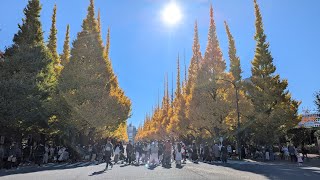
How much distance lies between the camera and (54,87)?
26.0 m

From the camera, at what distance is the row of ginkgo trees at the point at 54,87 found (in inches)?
818

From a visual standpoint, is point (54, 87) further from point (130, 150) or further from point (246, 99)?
point (246, 99)

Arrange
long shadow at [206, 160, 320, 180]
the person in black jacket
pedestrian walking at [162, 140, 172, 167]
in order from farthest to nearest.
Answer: the person in black jacket → pedestrian walking at [162, 140, 172, 167] → long shadow at [206, 160, 320, 180]

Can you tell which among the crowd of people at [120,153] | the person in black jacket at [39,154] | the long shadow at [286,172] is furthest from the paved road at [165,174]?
the person in black jacket at [39,154]

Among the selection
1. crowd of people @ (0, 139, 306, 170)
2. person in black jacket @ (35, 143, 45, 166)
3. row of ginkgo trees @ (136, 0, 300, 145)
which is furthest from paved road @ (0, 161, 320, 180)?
row of ginkgo trees @ (136, 0, 300, 145)

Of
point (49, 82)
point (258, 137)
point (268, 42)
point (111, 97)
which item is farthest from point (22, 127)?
point (268, 42)

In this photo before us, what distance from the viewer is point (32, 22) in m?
24.0

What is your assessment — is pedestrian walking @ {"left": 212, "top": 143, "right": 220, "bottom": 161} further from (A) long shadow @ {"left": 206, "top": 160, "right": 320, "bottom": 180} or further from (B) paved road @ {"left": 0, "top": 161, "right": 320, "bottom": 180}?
(B) paved road @ {"left": 0, "top": 161, "right": 320, "bottom": 180}

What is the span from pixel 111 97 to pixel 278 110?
14.7 meters

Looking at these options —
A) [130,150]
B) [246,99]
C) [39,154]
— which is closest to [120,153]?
[130,150]

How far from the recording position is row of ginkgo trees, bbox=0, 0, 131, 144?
2077 cm

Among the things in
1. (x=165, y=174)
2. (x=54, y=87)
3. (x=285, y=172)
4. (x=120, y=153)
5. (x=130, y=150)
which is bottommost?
(x=165, y=174)

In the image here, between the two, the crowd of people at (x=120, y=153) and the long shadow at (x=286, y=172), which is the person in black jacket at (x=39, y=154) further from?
the long shadow at (x=286, y=172)

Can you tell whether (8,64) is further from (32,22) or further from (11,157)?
(11,157)
